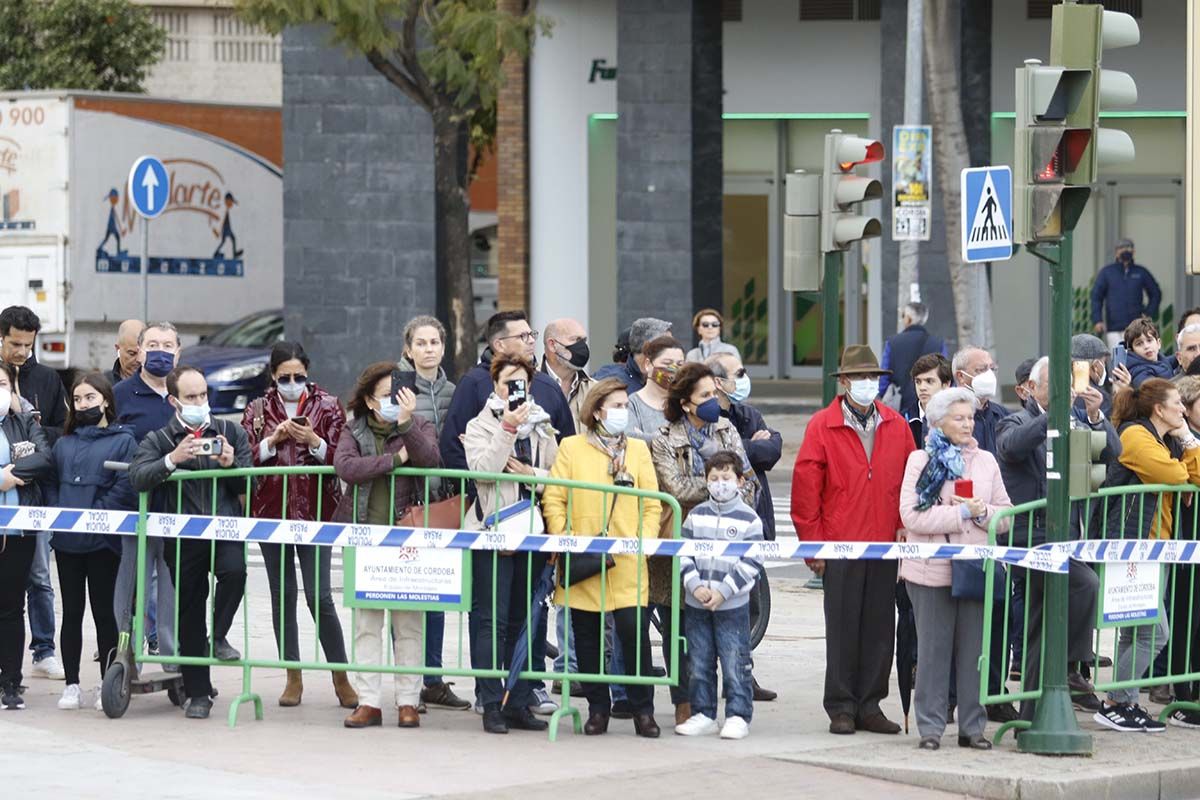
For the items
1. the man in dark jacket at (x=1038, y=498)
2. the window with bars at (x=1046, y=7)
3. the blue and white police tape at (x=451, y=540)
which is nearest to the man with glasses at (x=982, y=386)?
the man in dark jacket at (x=1038, y=498)

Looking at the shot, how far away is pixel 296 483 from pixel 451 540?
0.93 m

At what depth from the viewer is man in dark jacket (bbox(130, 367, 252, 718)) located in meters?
10.1

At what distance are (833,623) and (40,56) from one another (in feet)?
111

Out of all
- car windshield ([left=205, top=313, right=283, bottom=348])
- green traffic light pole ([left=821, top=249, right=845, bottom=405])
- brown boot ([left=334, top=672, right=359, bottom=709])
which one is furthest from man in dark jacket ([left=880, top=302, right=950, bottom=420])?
car windshield ([left=205, top=313, right=283, bottom=348])

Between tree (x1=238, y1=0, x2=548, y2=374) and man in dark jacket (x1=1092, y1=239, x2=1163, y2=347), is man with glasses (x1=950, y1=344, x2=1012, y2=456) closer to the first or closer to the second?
tree (x1=238, y1=0, x2=548, y2=374)

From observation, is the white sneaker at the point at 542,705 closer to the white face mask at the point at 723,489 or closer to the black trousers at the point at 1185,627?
the white face mask at the point at 723,489

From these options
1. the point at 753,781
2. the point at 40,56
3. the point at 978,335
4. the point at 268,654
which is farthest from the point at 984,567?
the point at 40,56

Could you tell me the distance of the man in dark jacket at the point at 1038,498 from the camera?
9922mm

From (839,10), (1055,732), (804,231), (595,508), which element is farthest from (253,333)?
(1055,732)

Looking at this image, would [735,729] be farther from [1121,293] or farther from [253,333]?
[253,333]

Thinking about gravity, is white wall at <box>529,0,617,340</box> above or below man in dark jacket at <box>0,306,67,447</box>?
above

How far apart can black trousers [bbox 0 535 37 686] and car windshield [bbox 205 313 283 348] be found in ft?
54.8

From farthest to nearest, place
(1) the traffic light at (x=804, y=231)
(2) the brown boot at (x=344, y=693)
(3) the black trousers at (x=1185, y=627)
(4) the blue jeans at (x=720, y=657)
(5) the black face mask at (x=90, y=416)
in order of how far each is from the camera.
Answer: (1) the traffic light at (x=804, y=231)
(2) the brown boot at (x=344, y=693)
(3) the black trousers at (x=1185, y=627)
(5) the black face mask at (x=90, y=416)
(4) the blue jeans at (x=720, y=657)

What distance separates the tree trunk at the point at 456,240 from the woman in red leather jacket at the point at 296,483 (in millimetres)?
14984
